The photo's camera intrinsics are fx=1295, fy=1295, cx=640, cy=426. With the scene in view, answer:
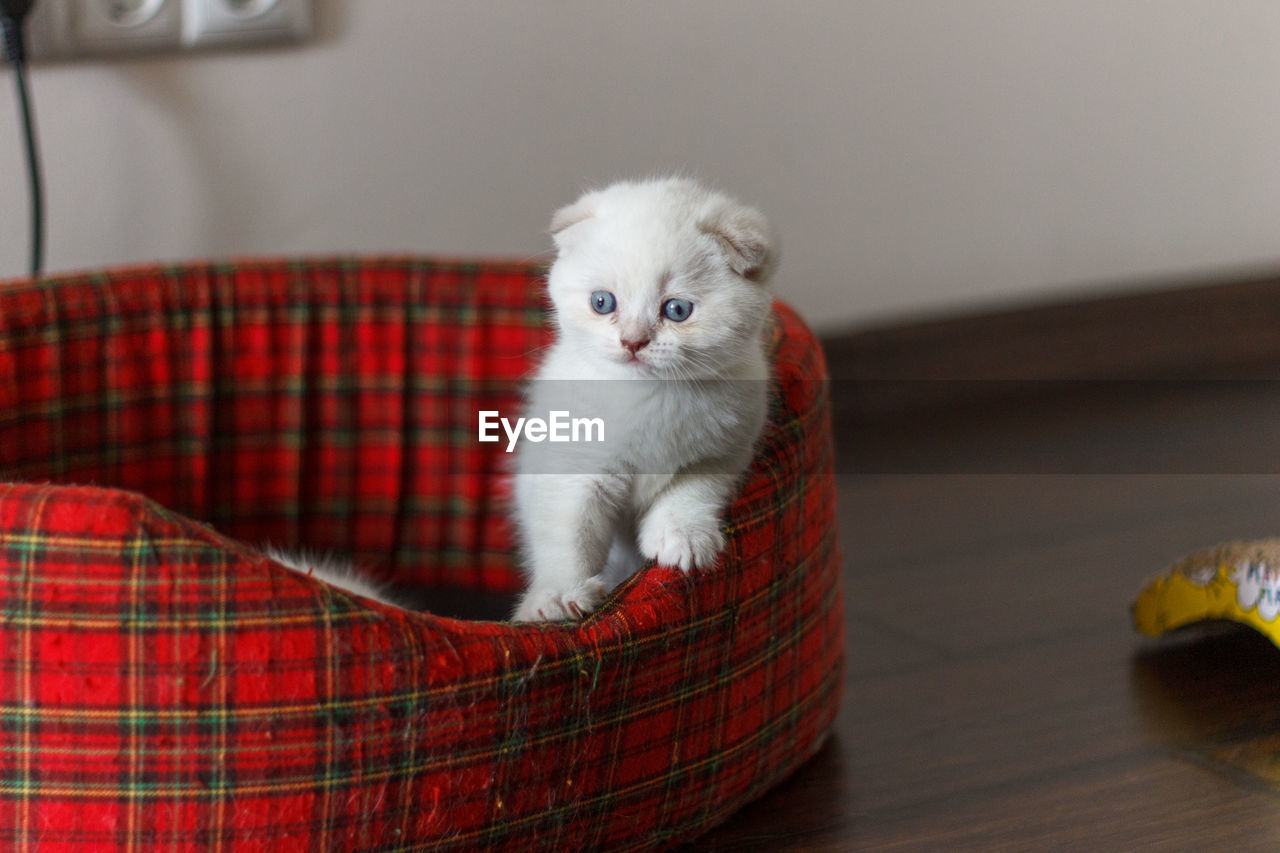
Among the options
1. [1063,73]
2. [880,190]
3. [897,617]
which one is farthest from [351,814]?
[1063,73]

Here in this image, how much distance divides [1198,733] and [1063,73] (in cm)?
135

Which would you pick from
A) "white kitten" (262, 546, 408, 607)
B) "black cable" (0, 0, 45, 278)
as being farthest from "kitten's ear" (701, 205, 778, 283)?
"black cable" (0, 0, 45, 278)

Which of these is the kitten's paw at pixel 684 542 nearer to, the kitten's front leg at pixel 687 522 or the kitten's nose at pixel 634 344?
the kitten's front leg at pixel 687 522

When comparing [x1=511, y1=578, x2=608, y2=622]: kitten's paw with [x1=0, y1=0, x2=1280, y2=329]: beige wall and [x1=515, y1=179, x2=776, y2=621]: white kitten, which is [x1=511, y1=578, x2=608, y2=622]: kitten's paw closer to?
[x1=515, y1=179, x2=776, y2=621]: white kitten

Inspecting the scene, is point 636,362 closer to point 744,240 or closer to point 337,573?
point 744,240

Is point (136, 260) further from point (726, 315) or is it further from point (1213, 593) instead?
point (1213, 593)

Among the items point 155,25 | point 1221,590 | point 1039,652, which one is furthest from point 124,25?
point 1221,590

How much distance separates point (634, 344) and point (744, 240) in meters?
0.12

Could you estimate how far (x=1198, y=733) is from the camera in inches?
48.8

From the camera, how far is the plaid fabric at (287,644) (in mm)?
806

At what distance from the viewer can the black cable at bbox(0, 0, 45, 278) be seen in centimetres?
153

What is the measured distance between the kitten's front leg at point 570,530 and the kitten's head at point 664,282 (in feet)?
0.40

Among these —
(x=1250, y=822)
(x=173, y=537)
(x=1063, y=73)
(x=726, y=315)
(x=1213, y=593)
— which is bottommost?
(x=1250, y=822)

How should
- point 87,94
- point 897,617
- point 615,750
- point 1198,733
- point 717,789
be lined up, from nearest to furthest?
point 615,750, point 717,789, point 1198,733, point 897,617, point 87,94
